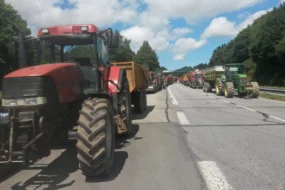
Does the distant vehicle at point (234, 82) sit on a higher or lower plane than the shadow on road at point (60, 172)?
higher

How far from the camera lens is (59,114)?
19.9 feet

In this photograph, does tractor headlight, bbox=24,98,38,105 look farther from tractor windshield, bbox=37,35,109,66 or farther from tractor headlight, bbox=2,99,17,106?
tractor windshield, bbox=37,35,109,66

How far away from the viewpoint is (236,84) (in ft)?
85.7

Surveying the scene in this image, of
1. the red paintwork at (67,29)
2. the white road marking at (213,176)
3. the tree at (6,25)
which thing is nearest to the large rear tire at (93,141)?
the white road marking at (213,176)

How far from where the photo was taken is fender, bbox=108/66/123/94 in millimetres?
8404

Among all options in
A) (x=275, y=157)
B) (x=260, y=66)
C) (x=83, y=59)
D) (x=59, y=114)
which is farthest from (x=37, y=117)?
(x=260, y=66)

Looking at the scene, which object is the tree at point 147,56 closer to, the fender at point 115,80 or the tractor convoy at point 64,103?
the fender at point 115,80

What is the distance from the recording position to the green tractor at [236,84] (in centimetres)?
2450

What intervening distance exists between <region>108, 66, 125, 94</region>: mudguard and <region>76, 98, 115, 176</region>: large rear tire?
2519 mm

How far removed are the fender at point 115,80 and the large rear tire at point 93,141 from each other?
99.2 inches

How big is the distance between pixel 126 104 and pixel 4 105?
4.23m

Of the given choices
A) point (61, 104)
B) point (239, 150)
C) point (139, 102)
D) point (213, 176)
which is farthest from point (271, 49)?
point (61, 104)

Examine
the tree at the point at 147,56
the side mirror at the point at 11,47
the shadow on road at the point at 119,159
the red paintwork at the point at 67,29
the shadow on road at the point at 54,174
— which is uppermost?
the tree at the point at 147,56

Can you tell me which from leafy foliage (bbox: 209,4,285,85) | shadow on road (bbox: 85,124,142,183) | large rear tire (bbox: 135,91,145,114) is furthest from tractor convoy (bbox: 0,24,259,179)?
leafy foliage (bbox: 209,4,285,85)
